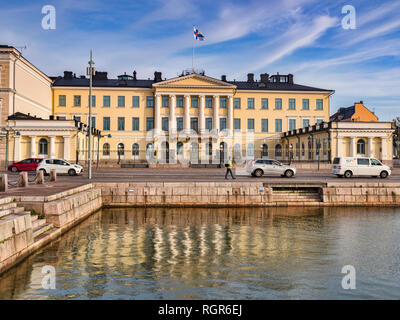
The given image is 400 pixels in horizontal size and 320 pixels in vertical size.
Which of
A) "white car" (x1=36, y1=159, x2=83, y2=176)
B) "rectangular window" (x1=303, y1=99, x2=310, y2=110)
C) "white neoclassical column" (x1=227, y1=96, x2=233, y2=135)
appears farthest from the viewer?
"rectangular window" (x1=303, y1=99, x2=310, y2=110)

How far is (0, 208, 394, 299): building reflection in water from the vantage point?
8953 mm

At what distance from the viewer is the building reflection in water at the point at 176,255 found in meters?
8.95

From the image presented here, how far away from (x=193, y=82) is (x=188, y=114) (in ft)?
17.4

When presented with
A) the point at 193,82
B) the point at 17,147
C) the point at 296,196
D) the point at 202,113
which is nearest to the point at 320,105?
the point at 202,113

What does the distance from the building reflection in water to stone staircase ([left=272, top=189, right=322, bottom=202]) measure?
3643 mm

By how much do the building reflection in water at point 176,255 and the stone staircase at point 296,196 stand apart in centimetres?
364

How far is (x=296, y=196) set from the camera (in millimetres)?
23547

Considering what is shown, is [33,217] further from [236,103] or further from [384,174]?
[236,103]

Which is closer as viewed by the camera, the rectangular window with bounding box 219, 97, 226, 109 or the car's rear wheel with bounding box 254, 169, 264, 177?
the car's rear wheel with bounding box 254, 169, 264, 177

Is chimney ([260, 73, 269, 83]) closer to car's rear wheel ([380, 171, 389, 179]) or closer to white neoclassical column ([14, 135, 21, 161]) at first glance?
car's rear wheel ([380, 171, 389, 179])

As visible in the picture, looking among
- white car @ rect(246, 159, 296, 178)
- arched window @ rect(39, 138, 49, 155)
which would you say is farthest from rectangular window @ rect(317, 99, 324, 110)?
arched window @ rect(39, 138, 49, 155)
